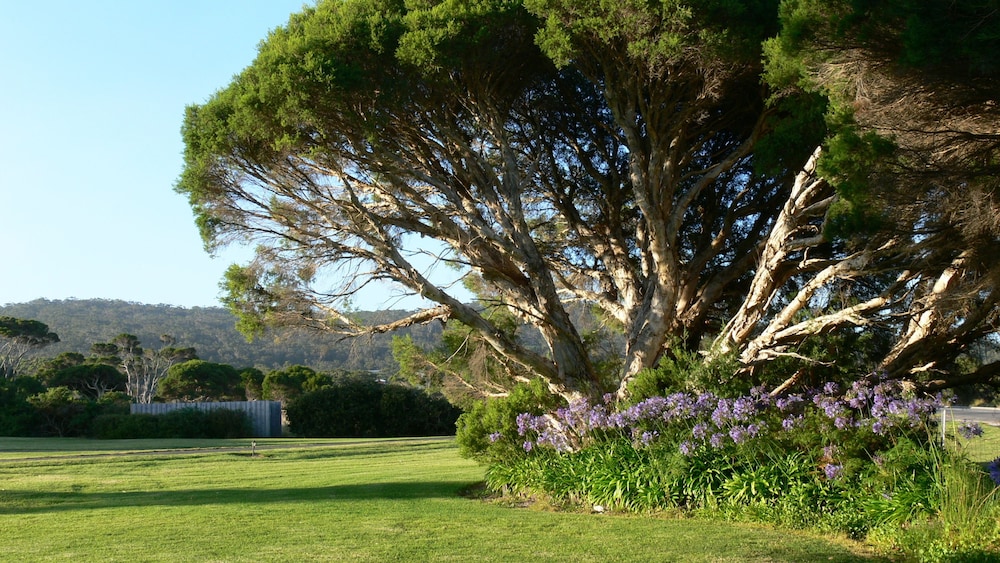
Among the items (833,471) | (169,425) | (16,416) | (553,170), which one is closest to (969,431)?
(833,471)

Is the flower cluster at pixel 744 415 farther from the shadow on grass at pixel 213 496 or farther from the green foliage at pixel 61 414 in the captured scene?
the green foliage at pixel 61 414

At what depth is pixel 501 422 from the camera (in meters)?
15.4

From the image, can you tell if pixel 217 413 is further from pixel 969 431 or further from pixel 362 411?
pixel 969 431

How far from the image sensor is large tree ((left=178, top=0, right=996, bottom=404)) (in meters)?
13.1

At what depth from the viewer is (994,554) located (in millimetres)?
7184

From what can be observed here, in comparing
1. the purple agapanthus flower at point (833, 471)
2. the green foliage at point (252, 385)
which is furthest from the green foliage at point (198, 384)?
the purple agapanthus flower at point (833, 471)

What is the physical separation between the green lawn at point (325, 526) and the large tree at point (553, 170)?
327 cm

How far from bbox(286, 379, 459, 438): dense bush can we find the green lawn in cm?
2364

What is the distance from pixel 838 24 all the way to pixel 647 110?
5.87 metres

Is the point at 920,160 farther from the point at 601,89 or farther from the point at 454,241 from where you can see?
the point at 454,241

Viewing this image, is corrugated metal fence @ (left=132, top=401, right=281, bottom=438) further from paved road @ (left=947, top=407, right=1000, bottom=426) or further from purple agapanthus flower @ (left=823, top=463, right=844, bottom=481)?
purple agapanthus flower @ (left=823, top=463, right=844, bottom=481)

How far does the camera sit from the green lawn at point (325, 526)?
8.33 metres

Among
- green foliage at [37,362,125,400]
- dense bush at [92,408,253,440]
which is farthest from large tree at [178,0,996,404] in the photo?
green foliage at [37,362,125,400]

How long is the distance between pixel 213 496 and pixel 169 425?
2820 centimetres
